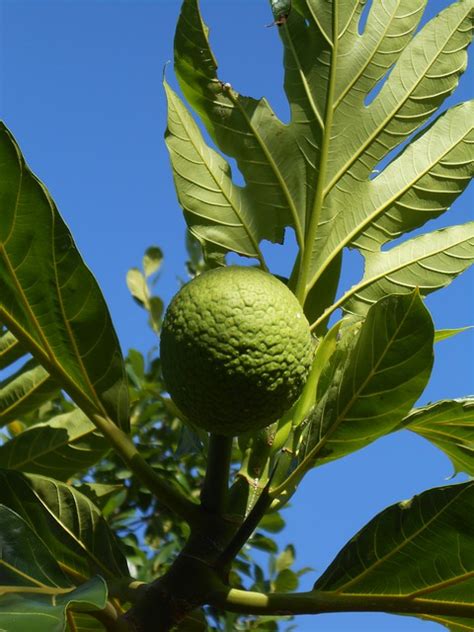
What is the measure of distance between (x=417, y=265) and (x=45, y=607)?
2.76ft

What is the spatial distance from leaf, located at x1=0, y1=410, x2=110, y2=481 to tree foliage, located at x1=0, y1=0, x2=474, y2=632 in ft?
0.04

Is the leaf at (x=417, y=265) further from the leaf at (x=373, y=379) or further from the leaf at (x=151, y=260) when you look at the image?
the leaf at (x=151, y=260)

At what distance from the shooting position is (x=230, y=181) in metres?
1.48

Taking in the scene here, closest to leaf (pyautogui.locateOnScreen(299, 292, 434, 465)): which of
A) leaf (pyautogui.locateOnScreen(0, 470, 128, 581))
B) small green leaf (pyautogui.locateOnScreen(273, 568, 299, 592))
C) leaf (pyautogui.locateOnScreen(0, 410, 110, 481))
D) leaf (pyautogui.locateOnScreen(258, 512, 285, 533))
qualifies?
leaf (pyautogui.locateOnScreen(0, 470, 128, 581))

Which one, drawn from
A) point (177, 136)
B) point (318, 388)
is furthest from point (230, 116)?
point (318, 388)

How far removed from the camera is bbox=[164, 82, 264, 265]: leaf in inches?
56.2

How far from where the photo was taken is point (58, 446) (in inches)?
68.7

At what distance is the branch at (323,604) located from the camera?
121cm

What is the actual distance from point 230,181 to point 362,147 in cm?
23

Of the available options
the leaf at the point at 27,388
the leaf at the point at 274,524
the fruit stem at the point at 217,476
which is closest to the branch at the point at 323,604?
the fruit stem at the point at 217,476

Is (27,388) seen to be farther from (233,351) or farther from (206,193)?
(233,351)

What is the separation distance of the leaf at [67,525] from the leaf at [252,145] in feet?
1.55

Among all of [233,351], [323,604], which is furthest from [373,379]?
[323,604]

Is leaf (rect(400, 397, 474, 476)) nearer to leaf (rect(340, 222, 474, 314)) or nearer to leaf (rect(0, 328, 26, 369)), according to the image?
leaf (rect(340, 222, 474, 314))
